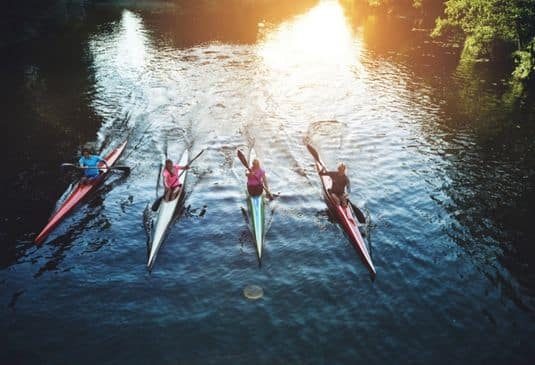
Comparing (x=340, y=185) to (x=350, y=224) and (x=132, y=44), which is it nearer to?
(x=350, y=224)

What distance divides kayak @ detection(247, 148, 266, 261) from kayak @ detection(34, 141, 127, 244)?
22.1ft

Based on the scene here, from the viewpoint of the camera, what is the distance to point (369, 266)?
41.6ft

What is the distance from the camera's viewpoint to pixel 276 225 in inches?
595

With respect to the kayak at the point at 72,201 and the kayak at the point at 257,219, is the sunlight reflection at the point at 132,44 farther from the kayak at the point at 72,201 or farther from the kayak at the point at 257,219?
the kayak at the point at 257,219

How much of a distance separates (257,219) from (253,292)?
3.16 meters

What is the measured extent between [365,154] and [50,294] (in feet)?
51.8

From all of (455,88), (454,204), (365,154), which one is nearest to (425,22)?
(455,88)

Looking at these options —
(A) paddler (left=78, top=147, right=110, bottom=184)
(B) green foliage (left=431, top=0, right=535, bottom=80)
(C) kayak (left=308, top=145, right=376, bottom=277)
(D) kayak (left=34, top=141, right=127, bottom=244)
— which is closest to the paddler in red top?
(D) kayak (left=34, top=141, right=127, bottom=244)

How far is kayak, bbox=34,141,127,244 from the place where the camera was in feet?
45.4

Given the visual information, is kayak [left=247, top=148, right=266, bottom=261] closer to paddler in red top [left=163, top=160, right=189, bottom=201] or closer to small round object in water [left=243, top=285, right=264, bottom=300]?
small round object in water [left=243, top=285, right=264, bottom=300]

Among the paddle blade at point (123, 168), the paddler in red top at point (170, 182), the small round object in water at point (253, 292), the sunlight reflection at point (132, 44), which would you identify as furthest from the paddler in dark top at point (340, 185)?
the sunlight reflection at point (132, 44)

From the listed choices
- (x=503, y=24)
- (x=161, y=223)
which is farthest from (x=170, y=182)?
(x=503, y=24)

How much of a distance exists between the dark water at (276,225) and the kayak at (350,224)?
1.16 ft

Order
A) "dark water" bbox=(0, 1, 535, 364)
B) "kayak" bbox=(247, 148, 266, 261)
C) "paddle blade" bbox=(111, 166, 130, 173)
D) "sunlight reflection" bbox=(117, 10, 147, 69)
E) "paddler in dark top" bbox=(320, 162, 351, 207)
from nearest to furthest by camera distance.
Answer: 1. "dark water" bbox=(0, 1, 535, 364)
2. "kayak" bbox=(247, 148, 266, 261)
3. "paddler in dark top" bbox=(320, 162, 351, 207)
4. "paddle blade" bbox=(111, 166, 130, 173)
5. "sunlight reflection" bbox=(117, 10, 147, 69)
